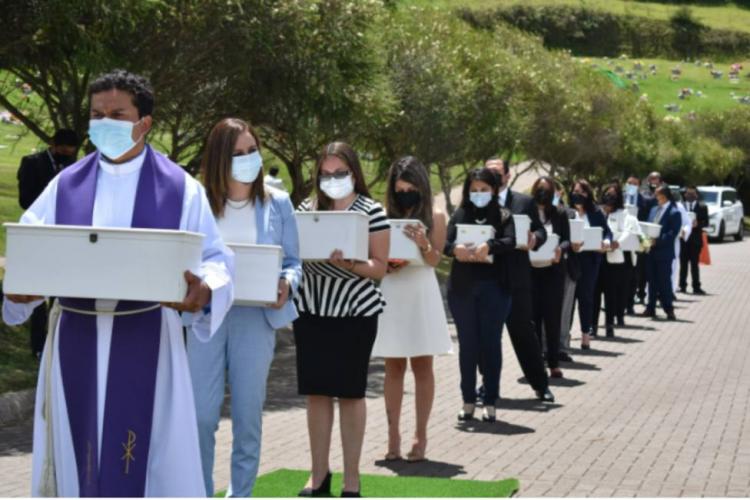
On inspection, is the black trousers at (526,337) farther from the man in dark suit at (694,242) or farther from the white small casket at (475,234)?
the man in dark suit at (694,242)

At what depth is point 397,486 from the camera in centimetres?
976

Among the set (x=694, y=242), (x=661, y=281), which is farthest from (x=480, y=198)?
(x=694, y=242)

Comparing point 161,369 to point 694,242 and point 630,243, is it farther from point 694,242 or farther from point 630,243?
point 694,242

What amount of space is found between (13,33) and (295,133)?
268 inches

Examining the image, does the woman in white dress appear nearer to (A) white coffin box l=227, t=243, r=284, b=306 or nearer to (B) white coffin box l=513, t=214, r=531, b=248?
(B) white coffin box l=513, t=214, r=531, b=248

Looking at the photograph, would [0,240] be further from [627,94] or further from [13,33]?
[627,94]

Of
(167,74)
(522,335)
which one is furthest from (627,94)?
(522,335)

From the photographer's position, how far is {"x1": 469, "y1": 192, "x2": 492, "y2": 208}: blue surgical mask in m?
12.5

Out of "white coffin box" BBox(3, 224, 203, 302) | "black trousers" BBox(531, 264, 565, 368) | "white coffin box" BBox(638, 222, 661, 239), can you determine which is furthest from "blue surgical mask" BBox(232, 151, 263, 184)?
"white coffin box" BBox(638, 222, 661, 239)

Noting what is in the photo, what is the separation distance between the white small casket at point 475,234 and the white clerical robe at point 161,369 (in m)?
6.47

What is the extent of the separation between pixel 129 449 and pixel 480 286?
6.86 metres

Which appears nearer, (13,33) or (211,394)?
(211,394)

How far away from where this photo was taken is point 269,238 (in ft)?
25.9

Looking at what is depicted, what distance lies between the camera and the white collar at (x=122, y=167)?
579cm
